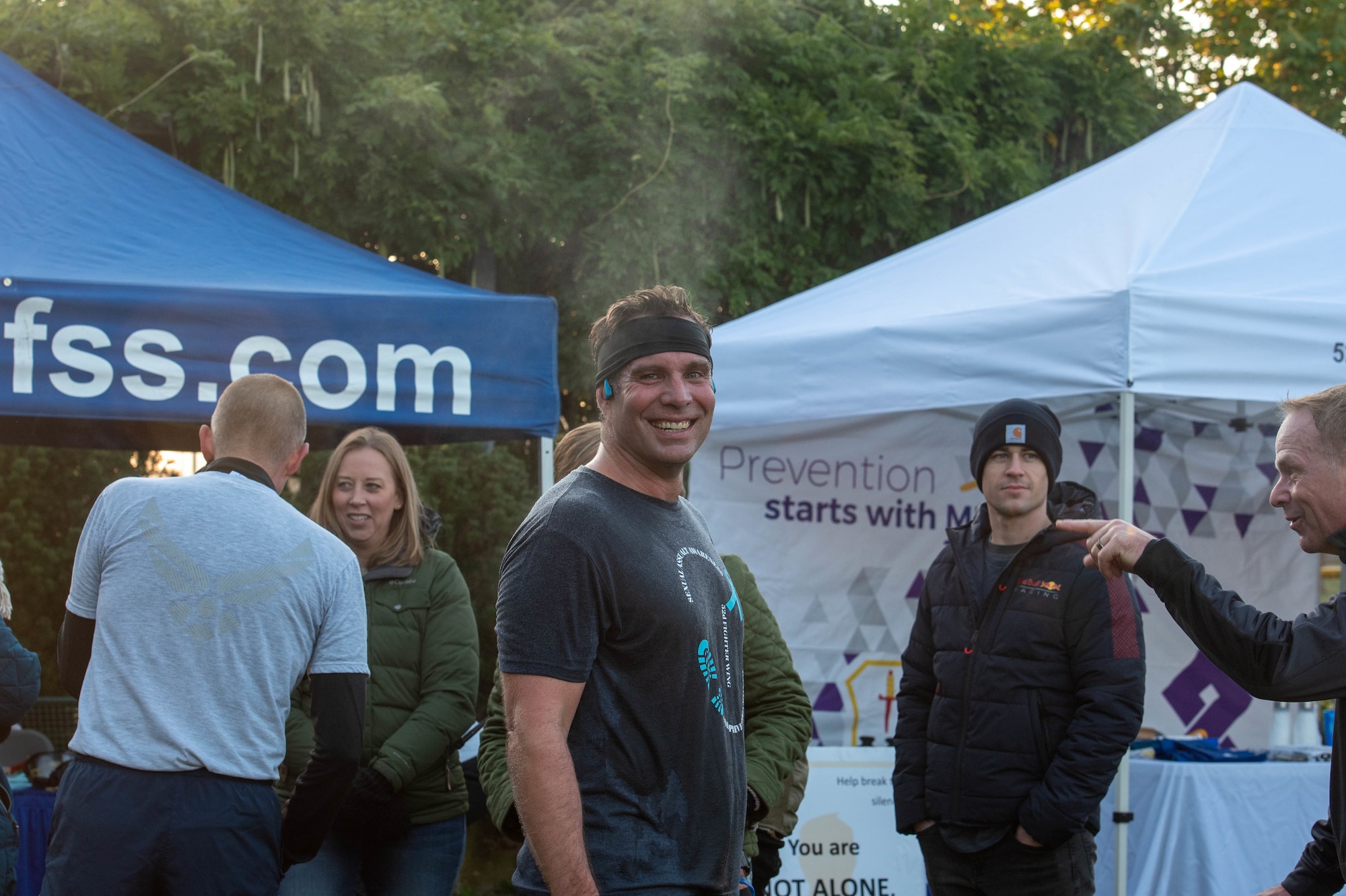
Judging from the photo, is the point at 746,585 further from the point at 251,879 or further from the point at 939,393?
the point at 939,393

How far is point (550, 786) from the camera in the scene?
1818 mm

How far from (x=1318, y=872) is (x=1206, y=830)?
1990mm

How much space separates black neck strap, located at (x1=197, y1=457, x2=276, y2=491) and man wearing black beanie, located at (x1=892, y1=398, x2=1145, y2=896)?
1.99 meters

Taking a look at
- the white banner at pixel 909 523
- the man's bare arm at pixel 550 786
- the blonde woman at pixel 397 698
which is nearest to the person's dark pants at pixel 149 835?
the blonde woman at pixel 397 698

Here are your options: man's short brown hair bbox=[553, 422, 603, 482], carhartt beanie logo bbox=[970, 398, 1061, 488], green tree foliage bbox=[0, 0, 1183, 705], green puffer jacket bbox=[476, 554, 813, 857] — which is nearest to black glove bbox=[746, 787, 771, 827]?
green puffer jacket bbox=[476, 554, 813, 857]

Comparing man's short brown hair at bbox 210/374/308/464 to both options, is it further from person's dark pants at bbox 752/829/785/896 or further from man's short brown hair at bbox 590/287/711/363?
person's dark pants at bbox 752/829/785/896

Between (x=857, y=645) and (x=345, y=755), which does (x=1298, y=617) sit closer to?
(x=345, y=755)

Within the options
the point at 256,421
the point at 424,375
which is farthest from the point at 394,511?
the point at 256,421

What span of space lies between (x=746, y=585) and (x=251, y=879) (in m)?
1.28

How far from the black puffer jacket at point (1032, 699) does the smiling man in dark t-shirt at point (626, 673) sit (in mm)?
1495

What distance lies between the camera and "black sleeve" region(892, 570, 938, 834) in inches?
141

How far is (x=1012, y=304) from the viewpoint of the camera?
4391 millimetres

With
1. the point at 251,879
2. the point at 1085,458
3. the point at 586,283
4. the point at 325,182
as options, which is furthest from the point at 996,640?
the point at 325,182

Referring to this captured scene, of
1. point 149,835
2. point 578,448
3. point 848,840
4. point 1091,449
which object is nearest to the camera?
point 149,835
